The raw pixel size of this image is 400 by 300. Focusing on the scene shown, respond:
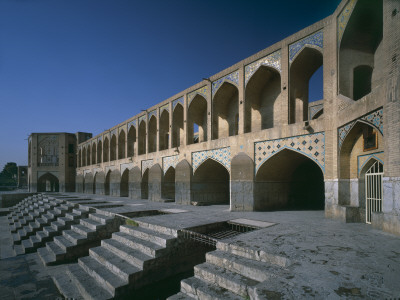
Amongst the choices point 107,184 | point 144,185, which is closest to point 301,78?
point 144,185

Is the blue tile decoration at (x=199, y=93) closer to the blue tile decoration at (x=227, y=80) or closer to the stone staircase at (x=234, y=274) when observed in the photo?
the blue tile decoration at (x=227, y=80)

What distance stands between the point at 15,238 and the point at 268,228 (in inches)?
358

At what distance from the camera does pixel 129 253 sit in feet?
16.1

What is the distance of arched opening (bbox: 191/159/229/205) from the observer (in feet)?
37.9

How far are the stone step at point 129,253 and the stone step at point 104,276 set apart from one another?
369 millimetres

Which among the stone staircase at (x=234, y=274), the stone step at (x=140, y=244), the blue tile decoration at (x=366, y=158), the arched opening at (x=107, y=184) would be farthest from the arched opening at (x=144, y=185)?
the stone staircase at (x=234, y=274)

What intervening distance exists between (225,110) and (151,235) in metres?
7.70

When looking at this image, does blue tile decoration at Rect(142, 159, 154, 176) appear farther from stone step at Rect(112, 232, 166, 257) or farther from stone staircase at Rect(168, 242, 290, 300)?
stone staircase at Rect(168, 242, 290, 300)

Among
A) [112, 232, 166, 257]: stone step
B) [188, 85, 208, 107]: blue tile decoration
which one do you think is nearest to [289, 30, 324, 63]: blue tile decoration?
[188, 85, 208, 107]: blue tile decoration

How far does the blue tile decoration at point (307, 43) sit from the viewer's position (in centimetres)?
727

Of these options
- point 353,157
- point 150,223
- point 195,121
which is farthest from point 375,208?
point 195,121

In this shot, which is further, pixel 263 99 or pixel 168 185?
pixel 168 185

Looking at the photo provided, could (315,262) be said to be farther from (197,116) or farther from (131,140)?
(131,140)

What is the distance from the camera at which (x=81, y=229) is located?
7227mm
